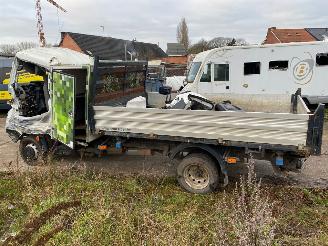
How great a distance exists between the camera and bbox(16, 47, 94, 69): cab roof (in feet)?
21.3

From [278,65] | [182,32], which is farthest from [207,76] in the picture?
[182,32]

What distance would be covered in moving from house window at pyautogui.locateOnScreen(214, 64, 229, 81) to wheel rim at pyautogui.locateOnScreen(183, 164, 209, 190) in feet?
25.6

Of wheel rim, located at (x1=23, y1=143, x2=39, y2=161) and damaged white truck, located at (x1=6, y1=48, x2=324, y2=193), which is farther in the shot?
wheel rim, located at (x1=23, y1=143, x2=39, y2=161)

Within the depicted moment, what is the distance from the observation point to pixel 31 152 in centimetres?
723

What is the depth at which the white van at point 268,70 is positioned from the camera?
12.3 meters

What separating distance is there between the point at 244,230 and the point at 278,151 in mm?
2096

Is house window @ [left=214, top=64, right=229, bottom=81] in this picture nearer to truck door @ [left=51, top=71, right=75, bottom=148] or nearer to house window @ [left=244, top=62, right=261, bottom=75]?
house window @ [left=244, top=62, right=261, bottom=75]

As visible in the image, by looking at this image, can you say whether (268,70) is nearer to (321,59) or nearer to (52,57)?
(321,59)

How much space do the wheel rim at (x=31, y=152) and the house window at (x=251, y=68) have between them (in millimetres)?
8443

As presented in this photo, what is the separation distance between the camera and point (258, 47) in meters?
12.6

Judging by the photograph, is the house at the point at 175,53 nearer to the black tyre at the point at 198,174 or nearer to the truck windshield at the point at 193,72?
the truck windshield at the point at 193,72

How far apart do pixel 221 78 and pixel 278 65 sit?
2088mm

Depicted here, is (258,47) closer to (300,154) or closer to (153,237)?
(300,154)

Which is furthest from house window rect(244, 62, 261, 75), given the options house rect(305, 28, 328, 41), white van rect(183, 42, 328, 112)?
house rect(305, 28, 328, 41)
